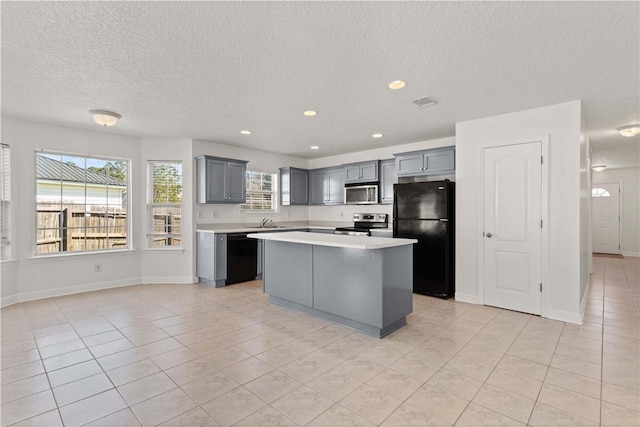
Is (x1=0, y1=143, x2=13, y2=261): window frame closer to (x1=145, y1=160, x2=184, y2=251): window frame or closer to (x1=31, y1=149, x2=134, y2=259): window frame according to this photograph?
(x1=31, y1=149, x2=134, y2=259): window frame

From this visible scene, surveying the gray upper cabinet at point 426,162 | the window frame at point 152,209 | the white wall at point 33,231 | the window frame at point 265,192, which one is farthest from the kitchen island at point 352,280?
the white wall at point 33,231

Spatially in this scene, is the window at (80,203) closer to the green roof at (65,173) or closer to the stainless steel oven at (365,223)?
the green roof at (65,173)

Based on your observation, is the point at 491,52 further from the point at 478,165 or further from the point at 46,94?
the point at 46,94

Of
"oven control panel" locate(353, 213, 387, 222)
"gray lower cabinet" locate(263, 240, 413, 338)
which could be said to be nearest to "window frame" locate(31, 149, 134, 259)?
"gray lower cabinet" locate(263, 240, 413, 338)

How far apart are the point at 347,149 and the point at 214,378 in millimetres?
4892

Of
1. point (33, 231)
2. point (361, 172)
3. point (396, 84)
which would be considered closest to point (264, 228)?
point (361, 172)

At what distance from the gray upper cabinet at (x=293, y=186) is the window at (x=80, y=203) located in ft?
9.59

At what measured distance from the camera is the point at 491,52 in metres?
2.44

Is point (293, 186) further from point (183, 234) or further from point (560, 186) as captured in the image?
point (560, 186)

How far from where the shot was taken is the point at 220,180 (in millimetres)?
5543

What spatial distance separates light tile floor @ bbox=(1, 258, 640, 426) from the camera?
76.4 inches

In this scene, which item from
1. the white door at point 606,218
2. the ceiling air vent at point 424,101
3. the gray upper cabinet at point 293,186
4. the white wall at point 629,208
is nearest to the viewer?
the ceiling air vent at point 424,101

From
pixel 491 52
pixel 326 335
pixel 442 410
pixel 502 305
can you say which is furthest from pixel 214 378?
pixel 502 305

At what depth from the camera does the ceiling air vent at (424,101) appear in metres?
3.47
